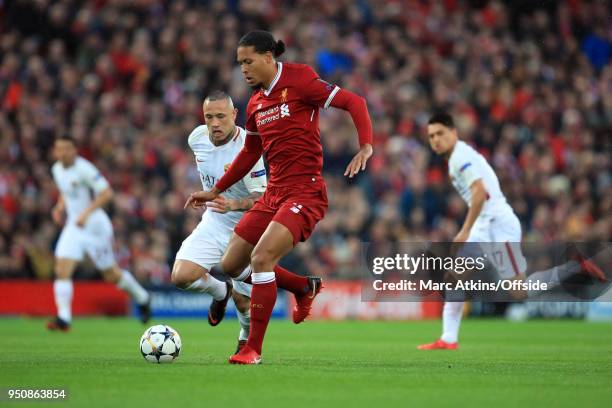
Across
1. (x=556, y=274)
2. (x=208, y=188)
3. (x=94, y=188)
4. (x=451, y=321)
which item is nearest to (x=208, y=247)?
(x=208, y=188)

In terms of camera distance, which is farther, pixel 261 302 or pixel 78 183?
pixel 78 183

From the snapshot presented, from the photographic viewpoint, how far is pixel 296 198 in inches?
360

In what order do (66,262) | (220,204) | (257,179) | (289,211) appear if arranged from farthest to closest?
(66,262) → (257,179) → (220,204) → (289,211)

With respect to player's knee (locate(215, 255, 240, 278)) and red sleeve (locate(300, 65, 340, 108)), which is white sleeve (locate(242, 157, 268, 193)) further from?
red sleeve (locate(300, 65, 340, 108))

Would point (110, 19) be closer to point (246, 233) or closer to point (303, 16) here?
point (303, 16)

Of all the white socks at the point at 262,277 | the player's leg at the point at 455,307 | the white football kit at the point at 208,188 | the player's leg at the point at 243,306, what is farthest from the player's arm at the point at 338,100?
the player's leg at the point at 455,307

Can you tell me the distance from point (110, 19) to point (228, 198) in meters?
14.8

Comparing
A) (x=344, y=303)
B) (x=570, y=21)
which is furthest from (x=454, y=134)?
(x=570, y=21)

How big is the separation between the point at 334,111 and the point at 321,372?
1464 centimetres

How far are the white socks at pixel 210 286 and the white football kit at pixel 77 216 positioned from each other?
5831 mm

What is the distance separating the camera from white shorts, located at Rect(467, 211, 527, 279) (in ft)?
41.6

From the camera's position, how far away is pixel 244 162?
964 centimetres

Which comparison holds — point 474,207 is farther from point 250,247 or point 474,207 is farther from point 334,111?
point 334,111

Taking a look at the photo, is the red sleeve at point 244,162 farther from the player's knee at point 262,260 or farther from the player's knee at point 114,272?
the player's knee at point 114,272
